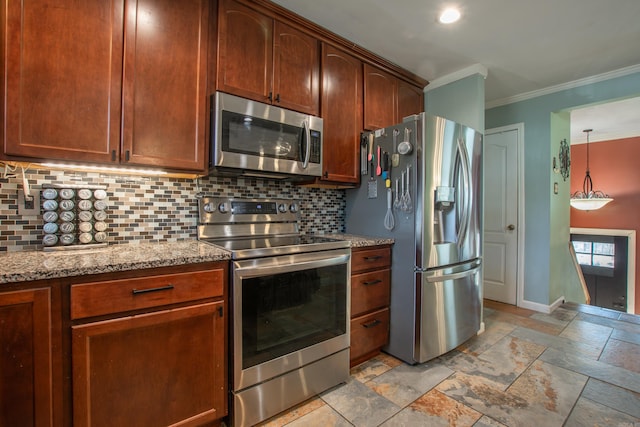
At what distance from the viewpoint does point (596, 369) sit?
6.71 feet

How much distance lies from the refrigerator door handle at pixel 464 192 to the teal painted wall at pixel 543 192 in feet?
5.23

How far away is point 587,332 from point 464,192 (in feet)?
6.15

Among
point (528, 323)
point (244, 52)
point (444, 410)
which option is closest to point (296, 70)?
point (244, 52)

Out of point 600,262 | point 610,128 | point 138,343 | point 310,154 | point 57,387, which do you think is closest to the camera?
point 57,387

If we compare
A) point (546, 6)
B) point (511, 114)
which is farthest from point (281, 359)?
point (511, 114)

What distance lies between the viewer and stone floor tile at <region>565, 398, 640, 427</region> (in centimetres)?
153

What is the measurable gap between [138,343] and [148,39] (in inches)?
56.8

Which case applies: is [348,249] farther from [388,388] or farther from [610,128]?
[610,128]

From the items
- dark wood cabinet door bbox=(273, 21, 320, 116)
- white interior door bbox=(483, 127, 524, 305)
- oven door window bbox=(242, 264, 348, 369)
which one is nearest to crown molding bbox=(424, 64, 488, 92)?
white interior door bbox=(483, 127, 524, 305)

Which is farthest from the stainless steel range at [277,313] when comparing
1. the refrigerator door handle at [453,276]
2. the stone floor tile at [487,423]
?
the stone floor tile at [487,423]

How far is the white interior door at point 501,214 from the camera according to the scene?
11.2ft

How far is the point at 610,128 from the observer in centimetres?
454

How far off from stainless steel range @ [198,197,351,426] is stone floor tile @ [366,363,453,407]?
0.80ft

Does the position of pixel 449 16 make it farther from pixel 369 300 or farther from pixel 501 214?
pixel 501 214
